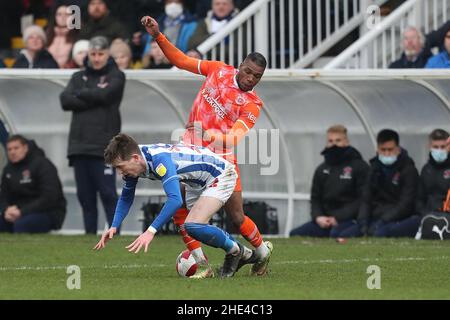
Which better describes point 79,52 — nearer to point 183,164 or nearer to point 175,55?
point 175,55

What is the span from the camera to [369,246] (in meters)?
Answer: 15.9

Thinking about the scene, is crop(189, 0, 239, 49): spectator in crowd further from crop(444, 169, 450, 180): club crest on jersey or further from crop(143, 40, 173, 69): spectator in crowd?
crop(444, 169, 450, 180): club crest on jersey

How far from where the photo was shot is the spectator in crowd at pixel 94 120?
695 inches

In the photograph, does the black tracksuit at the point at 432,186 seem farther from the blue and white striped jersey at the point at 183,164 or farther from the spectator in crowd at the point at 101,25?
the blue and white striped jersey at the point at 183,164

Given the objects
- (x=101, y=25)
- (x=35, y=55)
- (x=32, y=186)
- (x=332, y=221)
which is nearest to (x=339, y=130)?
(x=332, y=221)

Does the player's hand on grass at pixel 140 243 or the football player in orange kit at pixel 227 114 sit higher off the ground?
the football player in orange kit at pixel 227 114

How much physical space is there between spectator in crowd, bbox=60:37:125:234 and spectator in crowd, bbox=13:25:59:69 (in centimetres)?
227

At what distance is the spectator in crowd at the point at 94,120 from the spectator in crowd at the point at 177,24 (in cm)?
269

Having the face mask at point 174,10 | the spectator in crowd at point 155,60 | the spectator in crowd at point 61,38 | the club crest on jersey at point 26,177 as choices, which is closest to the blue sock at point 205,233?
the club crest on jersey at point 26,177

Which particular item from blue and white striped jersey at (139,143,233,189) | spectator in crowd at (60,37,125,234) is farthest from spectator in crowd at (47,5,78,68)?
blue and white striped jersey at (139,143,233,189)

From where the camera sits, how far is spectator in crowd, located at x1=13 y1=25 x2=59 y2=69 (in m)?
20.2

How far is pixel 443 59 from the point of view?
17500 millimetres
